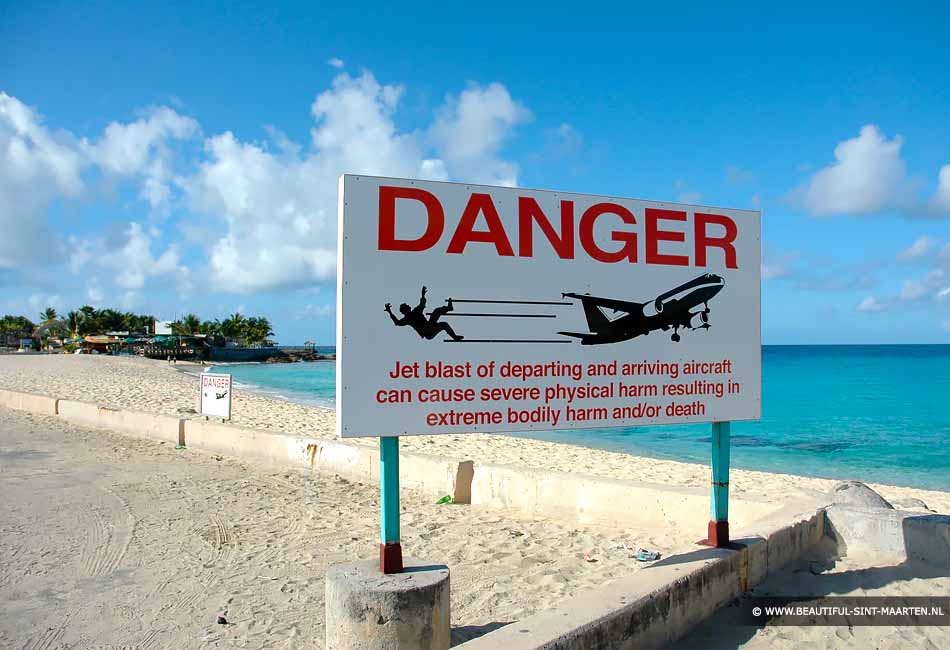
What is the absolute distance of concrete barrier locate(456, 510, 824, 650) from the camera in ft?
10.4

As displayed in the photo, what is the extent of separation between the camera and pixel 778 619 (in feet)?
13.6

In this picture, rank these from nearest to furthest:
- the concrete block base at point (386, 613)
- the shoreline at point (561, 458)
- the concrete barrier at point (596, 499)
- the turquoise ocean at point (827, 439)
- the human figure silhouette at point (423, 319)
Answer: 1. the concrete block base at point (386, 613)
2. the human figure silhouette at point (423, 319)
3. the concrete barrier at point (596, 499)
4. the shoreline at point (561, 458)
5. the turquoise ocean at point (827, 439)

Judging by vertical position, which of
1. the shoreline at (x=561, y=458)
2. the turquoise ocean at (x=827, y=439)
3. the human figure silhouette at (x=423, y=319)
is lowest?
the turquoise ocean at (x=827, y=439)

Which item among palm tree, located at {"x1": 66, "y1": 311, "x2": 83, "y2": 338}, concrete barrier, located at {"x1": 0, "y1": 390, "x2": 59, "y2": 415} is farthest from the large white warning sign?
palm tree, located at {"x1": 66, "y1": 311, "x2": 83, "y2": 338}

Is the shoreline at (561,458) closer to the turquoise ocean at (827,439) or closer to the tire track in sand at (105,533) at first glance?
the turquoise ocean at (827,439)

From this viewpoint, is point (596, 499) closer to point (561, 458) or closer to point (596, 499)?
point (596, 499)

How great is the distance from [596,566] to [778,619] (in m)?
1.55

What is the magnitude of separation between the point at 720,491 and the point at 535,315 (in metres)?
2.00

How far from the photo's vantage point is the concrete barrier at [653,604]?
3.18 m

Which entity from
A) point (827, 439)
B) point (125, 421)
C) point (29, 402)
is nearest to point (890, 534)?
point (125, 421)

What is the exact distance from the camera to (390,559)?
3.74m

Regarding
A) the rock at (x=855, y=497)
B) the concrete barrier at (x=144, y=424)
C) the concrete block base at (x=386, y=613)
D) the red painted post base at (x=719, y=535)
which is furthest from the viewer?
the concrete barrier at (x=144, y=424)

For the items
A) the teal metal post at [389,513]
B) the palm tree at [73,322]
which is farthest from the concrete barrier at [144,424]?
the palm tree at [73,322]

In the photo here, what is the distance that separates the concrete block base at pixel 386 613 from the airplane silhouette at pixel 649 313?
5.88 ft
